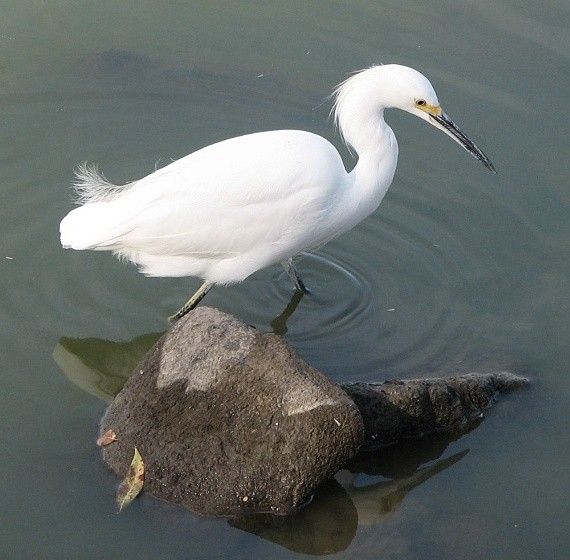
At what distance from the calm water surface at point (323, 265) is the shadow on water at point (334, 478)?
1 centimetres

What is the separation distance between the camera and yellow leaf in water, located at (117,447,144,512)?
15.5ft

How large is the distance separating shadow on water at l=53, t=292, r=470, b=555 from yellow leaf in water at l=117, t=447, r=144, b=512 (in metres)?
0.49

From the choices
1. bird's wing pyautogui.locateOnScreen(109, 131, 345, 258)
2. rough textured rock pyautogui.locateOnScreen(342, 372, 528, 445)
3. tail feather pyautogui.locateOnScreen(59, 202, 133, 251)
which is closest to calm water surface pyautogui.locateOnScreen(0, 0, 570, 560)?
rough textured rock pyautogui.locateOnScreen(342, 372, 528, 445)

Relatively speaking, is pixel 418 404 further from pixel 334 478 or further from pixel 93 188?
pixel 93 188

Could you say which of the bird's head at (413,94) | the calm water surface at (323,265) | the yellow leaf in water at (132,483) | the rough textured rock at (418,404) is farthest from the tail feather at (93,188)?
the rough textured rock at (418,404)

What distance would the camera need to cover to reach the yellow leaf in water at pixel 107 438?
496 centimetres

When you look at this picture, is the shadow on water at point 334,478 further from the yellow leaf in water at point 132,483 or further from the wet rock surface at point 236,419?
the yellow leaf in water at point 132,483

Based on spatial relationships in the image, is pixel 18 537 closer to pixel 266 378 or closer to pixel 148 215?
pixel 266 378

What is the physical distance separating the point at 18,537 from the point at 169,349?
3.78ft

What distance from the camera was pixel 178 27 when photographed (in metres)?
9.11

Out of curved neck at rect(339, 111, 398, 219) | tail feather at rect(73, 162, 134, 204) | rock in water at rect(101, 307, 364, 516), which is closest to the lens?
rock in water at rect(101, 307, 364, 516)

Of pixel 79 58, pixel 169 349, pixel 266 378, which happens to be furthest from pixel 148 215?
pixel 79 58

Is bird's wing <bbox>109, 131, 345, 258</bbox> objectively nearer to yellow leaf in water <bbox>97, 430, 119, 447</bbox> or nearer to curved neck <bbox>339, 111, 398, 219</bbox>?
curved neck <bbox>339, 111, 398, 219</bbox>

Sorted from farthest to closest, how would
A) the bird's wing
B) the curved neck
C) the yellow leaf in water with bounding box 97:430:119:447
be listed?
the curved neck < the bird's wing < the yellow leaf in water with bounding box 97:430:119:447
